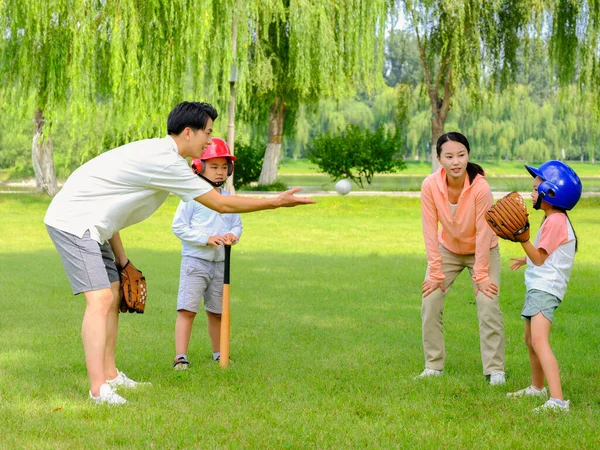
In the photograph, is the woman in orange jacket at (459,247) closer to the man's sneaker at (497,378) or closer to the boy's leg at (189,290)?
the man's sneaker at (497,378)

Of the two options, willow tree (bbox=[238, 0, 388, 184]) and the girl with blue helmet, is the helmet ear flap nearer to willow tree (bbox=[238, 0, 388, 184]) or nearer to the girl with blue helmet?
the girl with blue helmet

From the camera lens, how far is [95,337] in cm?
548

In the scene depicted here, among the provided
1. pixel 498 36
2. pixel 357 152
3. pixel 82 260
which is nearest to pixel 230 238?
pixel 82 260

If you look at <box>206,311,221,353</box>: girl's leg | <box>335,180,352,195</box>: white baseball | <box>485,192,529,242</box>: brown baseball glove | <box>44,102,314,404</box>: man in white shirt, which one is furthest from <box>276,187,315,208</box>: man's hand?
<box>335,180,352,195</box>: white baseball

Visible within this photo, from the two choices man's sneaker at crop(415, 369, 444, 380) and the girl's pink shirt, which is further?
man's sneaker at crop(415, 369, 444, 380)

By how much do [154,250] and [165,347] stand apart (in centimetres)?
893

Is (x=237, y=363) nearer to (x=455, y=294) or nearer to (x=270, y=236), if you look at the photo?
(x=455, y=294)

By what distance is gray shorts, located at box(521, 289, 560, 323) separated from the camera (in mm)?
5430

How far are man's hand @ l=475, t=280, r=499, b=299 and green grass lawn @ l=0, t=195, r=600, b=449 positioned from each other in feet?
2.04

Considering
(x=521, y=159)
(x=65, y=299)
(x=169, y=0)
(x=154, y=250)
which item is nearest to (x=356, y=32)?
(x=169, y=0)

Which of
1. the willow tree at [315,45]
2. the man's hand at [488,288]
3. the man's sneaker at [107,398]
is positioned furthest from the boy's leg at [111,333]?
the willow tree at [315,45]

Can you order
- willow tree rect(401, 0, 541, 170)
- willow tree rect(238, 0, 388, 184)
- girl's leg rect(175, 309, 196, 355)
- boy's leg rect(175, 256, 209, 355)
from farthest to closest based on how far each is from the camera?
1. willow tree rect(401, 0, 541, 170)
2. willow tree rect(238, 0, 388, 184)
3. boy's leg rect(175, 256, 209, 355)
4. girl's leg rect(175, 309, 196, 355)

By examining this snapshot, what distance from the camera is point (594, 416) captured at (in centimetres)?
525

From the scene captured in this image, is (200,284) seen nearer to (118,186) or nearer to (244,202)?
(244,202)
